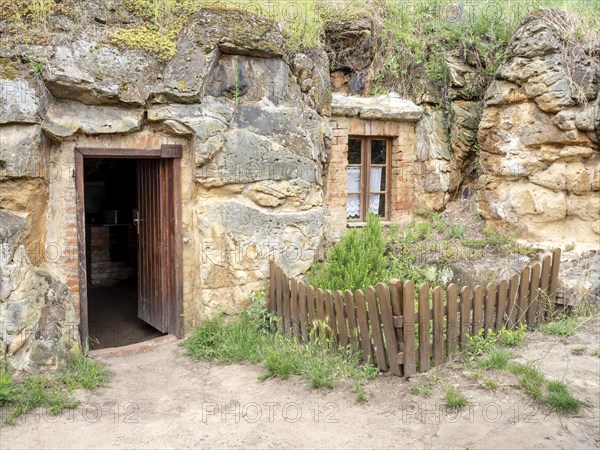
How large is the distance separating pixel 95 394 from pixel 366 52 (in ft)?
22.5

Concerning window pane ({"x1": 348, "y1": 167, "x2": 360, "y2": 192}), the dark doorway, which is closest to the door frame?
the dark doorway

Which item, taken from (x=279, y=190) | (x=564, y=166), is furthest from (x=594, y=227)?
(x=279, y=190)

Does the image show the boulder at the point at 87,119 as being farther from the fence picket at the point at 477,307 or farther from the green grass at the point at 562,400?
the green grass at the point at 562,400

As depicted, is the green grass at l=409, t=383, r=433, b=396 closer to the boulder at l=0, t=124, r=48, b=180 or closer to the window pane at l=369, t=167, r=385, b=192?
the boulder at l=0, t=124, r=48, b=180

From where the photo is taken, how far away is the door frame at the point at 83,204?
6.03 meters

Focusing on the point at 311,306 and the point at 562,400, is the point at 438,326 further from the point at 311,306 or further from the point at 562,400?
the point at 311,306

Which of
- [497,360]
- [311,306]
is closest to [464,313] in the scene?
[497,360]

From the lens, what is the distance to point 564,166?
8.01 m

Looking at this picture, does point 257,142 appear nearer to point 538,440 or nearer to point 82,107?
point 82,107

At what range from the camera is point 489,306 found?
18.4 ft

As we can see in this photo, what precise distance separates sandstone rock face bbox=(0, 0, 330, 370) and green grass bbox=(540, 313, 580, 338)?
289 centimetres

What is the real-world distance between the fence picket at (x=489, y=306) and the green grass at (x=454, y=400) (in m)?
1.19

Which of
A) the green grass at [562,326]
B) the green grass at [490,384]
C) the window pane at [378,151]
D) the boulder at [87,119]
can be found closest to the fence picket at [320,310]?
the green grass at [490,384]

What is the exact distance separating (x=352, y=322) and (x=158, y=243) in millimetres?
2989
